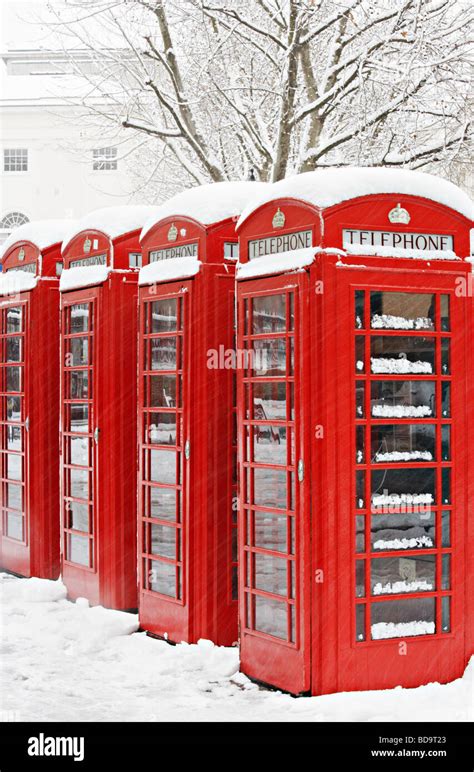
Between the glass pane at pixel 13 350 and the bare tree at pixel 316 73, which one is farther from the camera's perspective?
the bare tree at pixel 316 73

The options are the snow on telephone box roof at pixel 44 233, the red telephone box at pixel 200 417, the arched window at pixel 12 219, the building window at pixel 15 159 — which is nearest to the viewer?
the red telephone box at pixel 200 417

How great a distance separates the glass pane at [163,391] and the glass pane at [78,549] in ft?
5.18

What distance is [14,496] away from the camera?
9.34 meters

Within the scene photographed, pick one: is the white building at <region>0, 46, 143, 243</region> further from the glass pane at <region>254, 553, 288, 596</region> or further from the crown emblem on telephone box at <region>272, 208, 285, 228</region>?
the glass pane at <region>254, 553, 288, 596</region>

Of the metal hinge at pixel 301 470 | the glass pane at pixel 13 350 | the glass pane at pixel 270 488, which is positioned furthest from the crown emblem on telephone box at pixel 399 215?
the glass pane at pixel 13 350

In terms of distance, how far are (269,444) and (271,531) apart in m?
0.49

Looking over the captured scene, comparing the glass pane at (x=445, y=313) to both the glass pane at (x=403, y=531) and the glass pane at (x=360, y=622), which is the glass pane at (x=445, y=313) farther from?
the glass pane at (x=360, y=622)

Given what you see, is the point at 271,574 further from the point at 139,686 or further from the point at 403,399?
the point at 403,399

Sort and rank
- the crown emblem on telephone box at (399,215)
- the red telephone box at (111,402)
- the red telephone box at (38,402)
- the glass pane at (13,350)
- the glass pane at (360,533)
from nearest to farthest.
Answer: the glass pane at (360,533) → the crown emblem on telephone box at (399,215) → the red telephone box at (111,402) → the red telephone box at (38,402) → the glass pane at (13,350)

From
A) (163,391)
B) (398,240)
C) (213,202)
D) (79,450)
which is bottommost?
(79,450)

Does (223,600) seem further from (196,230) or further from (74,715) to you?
(196,230)

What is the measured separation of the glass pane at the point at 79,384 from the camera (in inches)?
314

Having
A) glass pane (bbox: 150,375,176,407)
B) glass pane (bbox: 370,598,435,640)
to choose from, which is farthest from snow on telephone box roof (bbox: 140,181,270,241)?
glass pane (bbox: 370,598,435,640)

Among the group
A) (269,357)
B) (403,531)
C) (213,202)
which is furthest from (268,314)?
(403,531)
